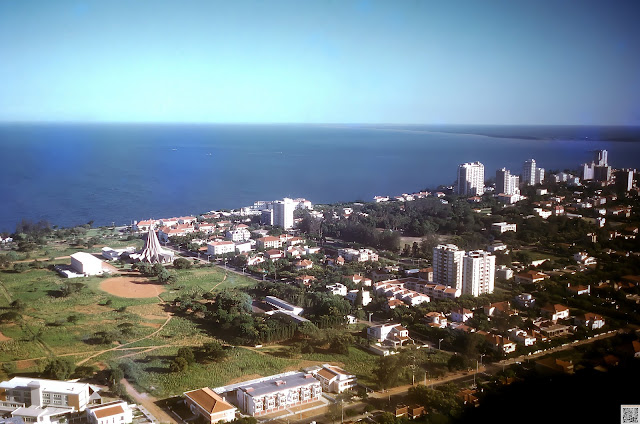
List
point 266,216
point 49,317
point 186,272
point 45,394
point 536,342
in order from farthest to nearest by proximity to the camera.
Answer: point 266,216 < point 186,272 < point 49,317 < point 536,342 < point 45,394

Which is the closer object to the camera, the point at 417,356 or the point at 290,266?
the point at 417,356

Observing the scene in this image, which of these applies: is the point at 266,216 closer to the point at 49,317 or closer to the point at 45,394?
the point at 49,317

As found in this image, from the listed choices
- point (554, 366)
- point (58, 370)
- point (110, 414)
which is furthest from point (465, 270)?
point (58, 370)

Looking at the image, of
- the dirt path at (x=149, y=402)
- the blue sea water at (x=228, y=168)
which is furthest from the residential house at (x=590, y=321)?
the dirt path at (x=149, y=402)

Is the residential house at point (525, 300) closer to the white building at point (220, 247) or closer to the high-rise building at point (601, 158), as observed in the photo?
the high-rise building at point (601, 158)

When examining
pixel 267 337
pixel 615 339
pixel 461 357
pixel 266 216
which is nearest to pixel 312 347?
pixel 267 337

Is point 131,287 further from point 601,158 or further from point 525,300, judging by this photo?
point 601,158

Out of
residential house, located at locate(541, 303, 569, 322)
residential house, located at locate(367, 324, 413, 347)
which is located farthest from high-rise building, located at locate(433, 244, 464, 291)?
residential house, located at locate(367, 324, 413, 347)
